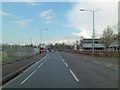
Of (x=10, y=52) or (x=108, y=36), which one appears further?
(x=108, y=36)

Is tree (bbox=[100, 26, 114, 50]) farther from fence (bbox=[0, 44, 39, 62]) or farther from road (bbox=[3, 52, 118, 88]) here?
road (bbox=[3, 52, 118, 88])

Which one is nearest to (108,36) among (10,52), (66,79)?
(10,52)

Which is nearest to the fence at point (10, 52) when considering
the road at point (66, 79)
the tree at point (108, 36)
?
the road at point (66, 79)

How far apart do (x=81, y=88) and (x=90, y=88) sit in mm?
413

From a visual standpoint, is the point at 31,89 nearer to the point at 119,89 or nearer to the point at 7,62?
the point at 119,89

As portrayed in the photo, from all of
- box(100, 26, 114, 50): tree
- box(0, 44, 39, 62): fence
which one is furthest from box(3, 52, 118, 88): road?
box(100, 26, 114, 50): tree

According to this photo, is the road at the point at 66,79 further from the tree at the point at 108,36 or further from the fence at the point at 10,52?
the tree at the point at 108,36

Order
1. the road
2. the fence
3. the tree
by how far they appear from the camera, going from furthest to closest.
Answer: the tree < the fence < the road

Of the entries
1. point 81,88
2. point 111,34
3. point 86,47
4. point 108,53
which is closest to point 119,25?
point 108,53

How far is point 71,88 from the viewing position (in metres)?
5.79

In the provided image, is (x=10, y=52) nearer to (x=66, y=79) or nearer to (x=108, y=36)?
(x=66, y=79)

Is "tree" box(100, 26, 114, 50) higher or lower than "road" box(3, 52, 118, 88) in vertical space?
higher

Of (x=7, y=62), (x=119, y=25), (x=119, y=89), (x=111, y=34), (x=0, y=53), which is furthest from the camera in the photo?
(x=111, y=34)

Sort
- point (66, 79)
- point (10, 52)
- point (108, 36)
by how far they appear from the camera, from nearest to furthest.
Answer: point (66, 79), point (10, 52), point (108, 36)
